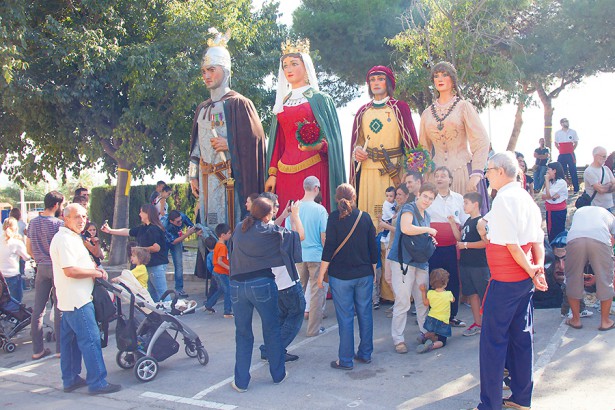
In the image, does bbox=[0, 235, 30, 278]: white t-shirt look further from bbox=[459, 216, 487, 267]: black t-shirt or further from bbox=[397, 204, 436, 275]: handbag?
bbox=[459, 216, 487, 267]: black t-shirt

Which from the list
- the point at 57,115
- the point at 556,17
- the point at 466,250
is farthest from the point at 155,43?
the point at 556,17

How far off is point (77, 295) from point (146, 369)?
0.98 m

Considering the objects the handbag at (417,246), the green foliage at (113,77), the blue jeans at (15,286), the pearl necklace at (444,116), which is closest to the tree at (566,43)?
the green foliage at (113,77)

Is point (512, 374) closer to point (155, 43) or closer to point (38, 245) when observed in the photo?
point (38, 245)

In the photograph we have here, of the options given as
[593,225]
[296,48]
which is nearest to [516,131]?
[296,48]

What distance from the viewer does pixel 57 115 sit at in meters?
12.1

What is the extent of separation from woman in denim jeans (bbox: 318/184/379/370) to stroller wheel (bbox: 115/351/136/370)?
2050mm

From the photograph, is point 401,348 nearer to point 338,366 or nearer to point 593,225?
point 338,366

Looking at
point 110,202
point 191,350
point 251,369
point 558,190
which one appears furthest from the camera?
point 110,202

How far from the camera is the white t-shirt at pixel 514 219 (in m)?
4.39

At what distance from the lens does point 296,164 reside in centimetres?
839

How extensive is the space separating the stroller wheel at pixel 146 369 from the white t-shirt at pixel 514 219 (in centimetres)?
339

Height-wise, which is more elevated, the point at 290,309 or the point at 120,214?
the point at 120,214

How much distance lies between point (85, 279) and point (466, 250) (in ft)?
12.5
